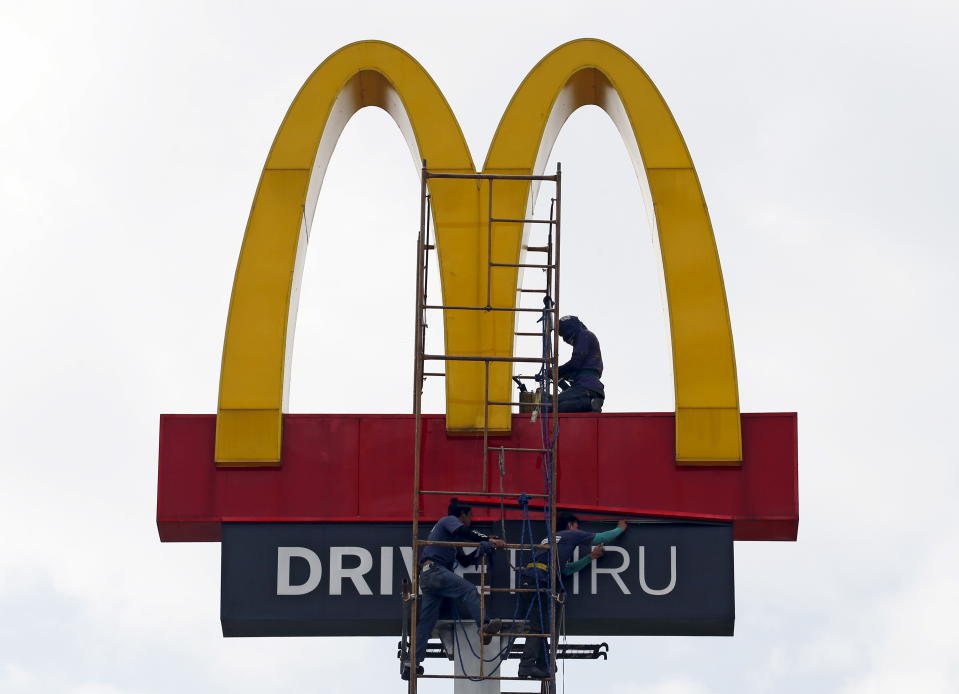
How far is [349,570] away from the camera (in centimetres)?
3014

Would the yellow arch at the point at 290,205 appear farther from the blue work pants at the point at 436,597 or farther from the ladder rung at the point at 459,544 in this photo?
the blue work pants at the point at 436,597

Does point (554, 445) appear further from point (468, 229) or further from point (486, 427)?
point (468, 229)

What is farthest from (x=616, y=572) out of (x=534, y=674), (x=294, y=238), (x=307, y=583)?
(x=294, y=238)

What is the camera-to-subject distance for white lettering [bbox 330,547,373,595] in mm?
30062

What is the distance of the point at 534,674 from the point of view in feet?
96.1

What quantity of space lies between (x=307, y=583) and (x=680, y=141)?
6.67m

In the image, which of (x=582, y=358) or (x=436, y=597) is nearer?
(x=436, y=597)

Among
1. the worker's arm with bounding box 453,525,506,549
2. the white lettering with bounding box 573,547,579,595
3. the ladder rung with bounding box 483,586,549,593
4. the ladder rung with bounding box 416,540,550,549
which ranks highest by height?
the worker's arm with bounding box 453,525,506,549

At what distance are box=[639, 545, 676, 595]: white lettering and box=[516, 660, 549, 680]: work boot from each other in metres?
1.55

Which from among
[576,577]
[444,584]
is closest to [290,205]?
[444,584]

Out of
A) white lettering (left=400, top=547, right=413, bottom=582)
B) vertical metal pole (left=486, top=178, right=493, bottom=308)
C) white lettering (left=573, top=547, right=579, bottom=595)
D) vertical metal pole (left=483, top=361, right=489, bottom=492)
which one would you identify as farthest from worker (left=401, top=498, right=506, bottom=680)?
vertical metal pole (left=486, top=178, right=493, bottom=308)

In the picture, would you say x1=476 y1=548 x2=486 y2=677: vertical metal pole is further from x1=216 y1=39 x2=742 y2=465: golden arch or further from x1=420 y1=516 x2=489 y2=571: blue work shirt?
x1=216 y1=39 x2=742 y2=465: golden arch

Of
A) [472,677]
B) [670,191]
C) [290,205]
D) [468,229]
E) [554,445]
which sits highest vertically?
[670,191]

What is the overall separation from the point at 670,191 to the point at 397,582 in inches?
216
